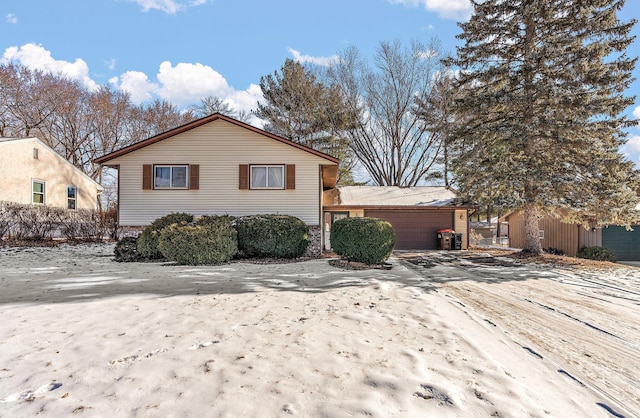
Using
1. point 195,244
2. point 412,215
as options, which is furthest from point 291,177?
point 412,215

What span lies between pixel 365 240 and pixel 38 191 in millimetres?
18365

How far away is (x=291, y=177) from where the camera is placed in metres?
12.8

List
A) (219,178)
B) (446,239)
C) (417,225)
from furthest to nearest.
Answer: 1. (417,225)
2. (446,239)
3. (219,178)

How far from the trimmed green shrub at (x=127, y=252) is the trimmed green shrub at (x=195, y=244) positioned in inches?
49.5

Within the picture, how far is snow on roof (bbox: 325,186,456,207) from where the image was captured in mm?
18422

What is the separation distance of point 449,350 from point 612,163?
13.0 meters

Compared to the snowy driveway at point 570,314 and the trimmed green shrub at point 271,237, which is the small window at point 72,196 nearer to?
the trimmed green shrub at point 271,237

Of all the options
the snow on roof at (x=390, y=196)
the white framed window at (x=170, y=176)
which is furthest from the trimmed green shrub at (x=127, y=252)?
the snow on roof at (x=390, y=196)

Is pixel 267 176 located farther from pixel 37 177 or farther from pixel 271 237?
pixel 37 177

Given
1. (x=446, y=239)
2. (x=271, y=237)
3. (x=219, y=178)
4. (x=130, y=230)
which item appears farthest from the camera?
(x=446, y=239)

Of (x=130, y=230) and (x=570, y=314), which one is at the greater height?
(x=130, y=230)

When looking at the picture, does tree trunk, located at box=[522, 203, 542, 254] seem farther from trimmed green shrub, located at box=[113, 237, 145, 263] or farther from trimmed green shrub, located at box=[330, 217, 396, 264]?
trimmed green shrub, located at box=[113, 237, 145, 263]

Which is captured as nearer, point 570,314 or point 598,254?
point 570,314

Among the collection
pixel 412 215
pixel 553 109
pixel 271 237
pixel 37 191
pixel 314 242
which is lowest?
pixel 314 242
